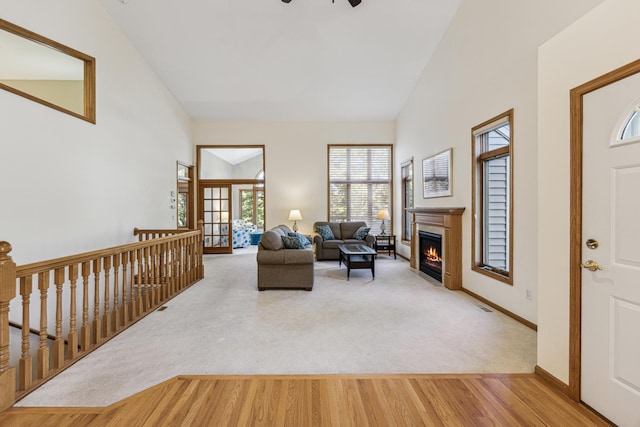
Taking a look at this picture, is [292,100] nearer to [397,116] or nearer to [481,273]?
[397,116]

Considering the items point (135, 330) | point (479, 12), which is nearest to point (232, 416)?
point (135, 330)

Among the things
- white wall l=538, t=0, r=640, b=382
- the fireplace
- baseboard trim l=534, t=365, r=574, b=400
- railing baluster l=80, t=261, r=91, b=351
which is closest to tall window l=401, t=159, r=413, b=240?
the fireplace

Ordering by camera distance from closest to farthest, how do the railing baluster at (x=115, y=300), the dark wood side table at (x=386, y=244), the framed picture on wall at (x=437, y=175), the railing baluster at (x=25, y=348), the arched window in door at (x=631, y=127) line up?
the arched window in door at (x=631, y=127) → the railing baluster at (x=25, y=348) → the railing baluster at (x=115, y=300) → the framed picture on wall at (x=437, y=175) → the dark wood side table at (x=386, y=244)

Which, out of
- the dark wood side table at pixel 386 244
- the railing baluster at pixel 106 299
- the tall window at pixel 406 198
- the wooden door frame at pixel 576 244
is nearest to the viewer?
the wooden door frame at pixel 576 244

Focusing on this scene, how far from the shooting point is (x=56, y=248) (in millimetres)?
3418

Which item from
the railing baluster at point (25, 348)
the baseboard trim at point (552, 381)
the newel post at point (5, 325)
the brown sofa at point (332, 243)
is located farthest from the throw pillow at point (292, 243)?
the baseboard trim at point (552, 381)

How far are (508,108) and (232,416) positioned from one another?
12.6 ft

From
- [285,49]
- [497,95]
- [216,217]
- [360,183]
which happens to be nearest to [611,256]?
[497,95]

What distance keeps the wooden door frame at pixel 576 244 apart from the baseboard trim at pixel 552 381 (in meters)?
0.03

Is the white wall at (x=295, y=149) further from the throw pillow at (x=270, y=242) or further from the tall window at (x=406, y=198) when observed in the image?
the throw pillow at (x=270, y=242)

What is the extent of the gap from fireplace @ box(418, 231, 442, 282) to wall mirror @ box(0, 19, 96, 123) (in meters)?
5.45

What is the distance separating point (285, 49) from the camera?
17.1ft

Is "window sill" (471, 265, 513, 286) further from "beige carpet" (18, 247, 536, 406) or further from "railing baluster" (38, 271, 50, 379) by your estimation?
"railing baluster" (38, 271, 50, 379)

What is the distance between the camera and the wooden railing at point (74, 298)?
5.93 ft
